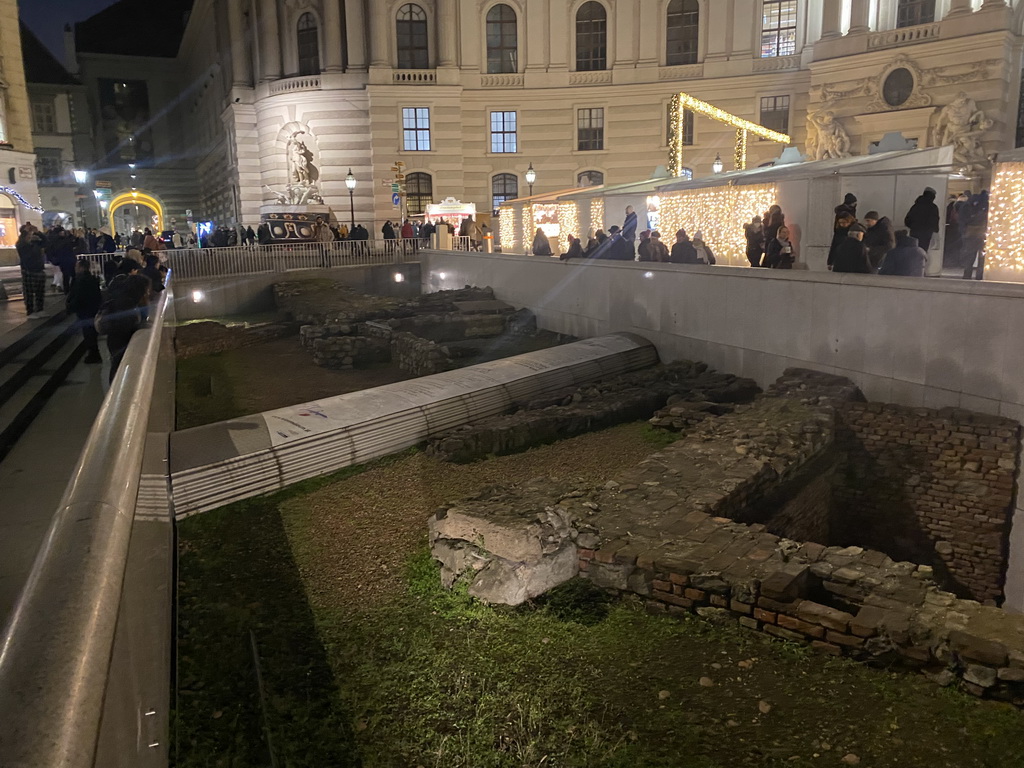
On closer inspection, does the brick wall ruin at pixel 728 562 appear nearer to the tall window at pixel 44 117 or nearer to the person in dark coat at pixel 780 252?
the person in dark coat at pixel 780 252

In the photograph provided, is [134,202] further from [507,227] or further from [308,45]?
[507,227]

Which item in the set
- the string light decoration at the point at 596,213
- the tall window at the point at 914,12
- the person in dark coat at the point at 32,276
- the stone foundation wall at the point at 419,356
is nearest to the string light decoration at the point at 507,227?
the string light decoration at the point at 596,213

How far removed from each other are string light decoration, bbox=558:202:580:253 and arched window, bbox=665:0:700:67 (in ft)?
66.7

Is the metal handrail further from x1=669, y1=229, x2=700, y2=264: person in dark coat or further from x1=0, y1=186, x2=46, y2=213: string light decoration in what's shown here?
x1=0, y1=186, x2=46, y2=213: string light decoration

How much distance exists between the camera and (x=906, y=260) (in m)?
10.9

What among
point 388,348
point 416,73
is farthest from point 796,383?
point 416,73

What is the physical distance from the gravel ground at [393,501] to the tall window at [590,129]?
3337cm

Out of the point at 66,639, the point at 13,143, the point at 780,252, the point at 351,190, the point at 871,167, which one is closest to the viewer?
the point at 66,639

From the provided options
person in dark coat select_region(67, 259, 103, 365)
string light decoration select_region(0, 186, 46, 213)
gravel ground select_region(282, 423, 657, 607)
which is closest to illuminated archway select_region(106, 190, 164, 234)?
string light decoration select_region(0, 186, 46, 213)

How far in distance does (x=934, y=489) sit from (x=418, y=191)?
3555 cm

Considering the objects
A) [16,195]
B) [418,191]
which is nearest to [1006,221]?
[418,191]

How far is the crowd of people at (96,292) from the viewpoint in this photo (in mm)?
9680

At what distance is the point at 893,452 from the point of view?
973cm

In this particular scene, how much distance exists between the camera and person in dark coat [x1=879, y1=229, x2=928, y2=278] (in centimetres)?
1078
